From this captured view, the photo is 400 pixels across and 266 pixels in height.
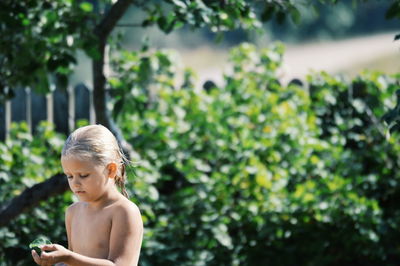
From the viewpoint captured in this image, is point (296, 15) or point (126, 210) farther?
point (296, 15)

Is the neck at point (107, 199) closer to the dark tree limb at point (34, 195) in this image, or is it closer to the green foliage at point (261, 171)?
the dark tree limb at point (34, 195)

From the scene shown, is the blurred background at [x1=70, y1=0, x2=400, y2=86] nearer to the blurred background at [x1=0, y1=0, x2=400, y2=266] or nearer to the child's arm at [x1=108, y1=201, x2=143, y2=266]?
the blurred background at [x1=0, y1=0, x2=400, y2=266]

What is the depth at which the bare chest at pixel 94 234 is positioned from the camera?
9.34ft

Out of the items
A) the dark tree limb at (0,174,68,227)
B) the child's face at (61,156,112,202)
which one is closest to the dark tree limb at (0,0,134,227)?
the dark tree limb at (0,174,68,227)

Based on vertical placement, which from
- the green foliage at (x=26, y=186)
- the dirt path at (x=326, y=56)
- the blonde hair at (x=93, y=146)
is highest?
the dirt path at (x=326, y=56)

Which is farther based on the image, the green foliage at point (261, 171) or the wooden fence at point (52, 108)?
the wooden fence at point (52, 108)

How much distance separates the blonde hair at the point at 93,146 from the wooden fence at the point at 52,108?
3.41m

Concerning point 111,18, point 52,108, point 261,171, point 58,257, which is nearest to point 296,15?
point 111,18

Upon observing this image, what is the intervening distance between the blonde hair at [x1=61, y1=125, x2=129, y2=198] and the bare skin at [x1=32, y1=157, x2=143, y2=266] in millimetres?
21

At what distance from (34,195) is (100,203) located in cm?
159

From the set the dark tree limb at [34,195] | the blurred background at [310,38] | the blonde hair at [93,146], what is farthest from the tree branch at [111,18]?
the blurred background at [310,38]

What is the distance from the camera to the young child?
9.04 feet

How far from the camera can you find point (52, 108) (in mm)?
6340

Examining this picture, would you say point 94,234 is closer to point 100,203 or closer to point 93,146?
point 100,203
